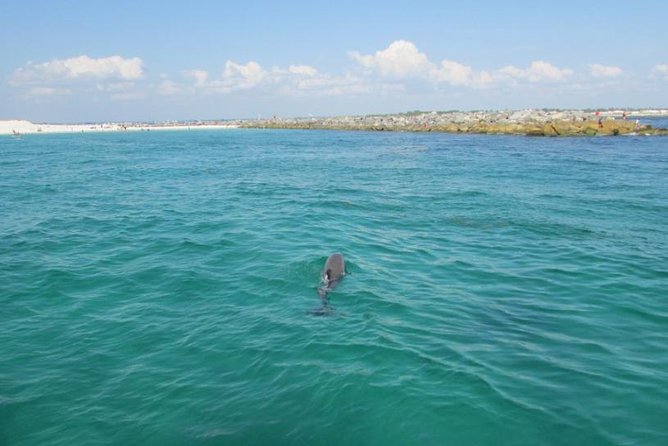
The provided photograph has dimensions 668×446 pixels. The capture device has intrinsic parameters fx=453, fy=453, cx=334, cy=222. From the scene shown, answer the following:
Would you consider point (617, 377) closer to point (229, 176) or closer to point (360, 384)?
point (360, 384)

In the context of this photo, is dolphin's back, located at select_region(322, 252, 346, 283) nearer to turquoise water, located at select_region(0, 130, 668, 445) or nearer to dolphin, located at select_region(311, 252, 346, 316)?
dolphin, located at select_region(311, 252, 346, 316)

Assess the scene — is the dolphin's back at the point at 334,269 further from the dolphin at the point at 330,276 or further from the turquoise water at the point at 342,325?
the turquoise water at the point at 342,325

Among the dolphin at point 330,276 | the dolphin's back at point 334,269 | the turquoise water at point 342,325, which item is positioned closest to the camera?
the turquoise water at point 342,325

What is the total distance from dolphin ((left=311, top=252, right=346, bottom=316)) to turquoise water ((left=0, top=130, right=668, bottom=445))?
25 cm

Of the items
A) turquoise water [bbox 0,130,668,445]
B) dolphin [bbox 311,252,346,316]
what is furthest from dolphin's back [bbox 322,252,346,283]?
turquoise water [bbox 0,130,668,445]

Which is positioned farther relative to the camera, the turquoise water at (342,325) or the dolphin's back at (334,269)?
the dolphin's back at (334,269)

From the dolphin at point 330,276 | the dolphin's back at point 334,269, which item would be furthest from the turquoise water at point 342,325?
the dolphin's back at point 334,269

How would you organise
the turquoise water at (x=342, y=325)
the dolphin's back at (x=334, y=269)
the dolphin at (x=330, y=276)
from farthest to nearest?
the dolphin's back at (x=334, y=269) < the dolphin at (x=330, y=276) < the turquoise water at (x=342, y=325)

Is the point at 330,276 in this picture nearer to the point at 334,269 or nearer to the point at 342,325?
the point at 334,269

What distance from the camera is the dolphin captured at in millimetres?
11617

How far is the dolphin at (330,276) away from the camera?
38.1 feet

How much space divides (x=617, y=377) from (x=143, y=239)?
15900 mm

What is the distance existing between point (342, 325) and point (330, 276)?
273 centimetres

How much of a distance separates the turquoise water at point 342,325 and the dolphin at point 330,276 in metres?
0.25
